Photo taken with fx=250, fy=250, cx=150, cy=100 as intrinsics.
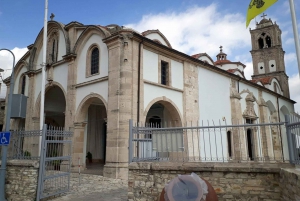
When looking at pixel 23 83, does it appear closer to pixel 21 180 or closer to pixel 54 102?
pixel 54 102

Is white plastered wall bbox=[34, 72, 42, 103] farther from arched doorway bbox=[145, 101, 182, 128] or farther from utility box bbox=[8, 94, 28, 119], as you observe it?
utility box bbox=[8, 94, 28, 119]

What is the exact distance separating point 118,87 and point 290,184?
8.04 m

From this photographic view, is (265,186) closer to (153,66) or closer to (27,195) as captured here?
(27,195)

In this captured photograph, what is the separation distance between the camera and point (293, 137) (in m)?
5.15

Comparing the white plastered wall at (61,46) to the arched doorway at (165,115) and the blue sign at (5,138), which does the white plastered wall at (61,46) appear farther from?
the blue sign at (5,138)

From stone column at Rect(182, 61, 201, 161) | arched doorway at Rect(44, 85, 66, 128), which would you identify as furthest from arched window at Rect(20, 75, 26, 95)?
stone column at Rect(182, 61, 201, 161)

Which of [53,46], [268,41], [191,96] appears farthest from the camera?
[268,41]

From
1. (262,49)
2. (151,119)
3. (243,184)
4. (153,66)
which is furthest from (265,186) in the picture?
(262,49)

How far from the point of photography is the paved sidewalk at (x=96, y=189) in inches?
292

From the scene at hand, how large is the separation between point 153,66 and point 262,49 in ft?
73.6

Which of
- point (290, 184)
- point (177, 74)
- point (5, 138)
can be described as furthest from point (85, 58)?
point (290, 184)

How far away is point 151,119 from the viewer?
55.3 ft

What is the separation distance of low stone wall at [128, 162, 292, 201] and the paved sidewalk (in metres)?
1.30

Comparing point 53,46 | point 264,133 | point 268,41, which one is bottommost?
point 264,133
